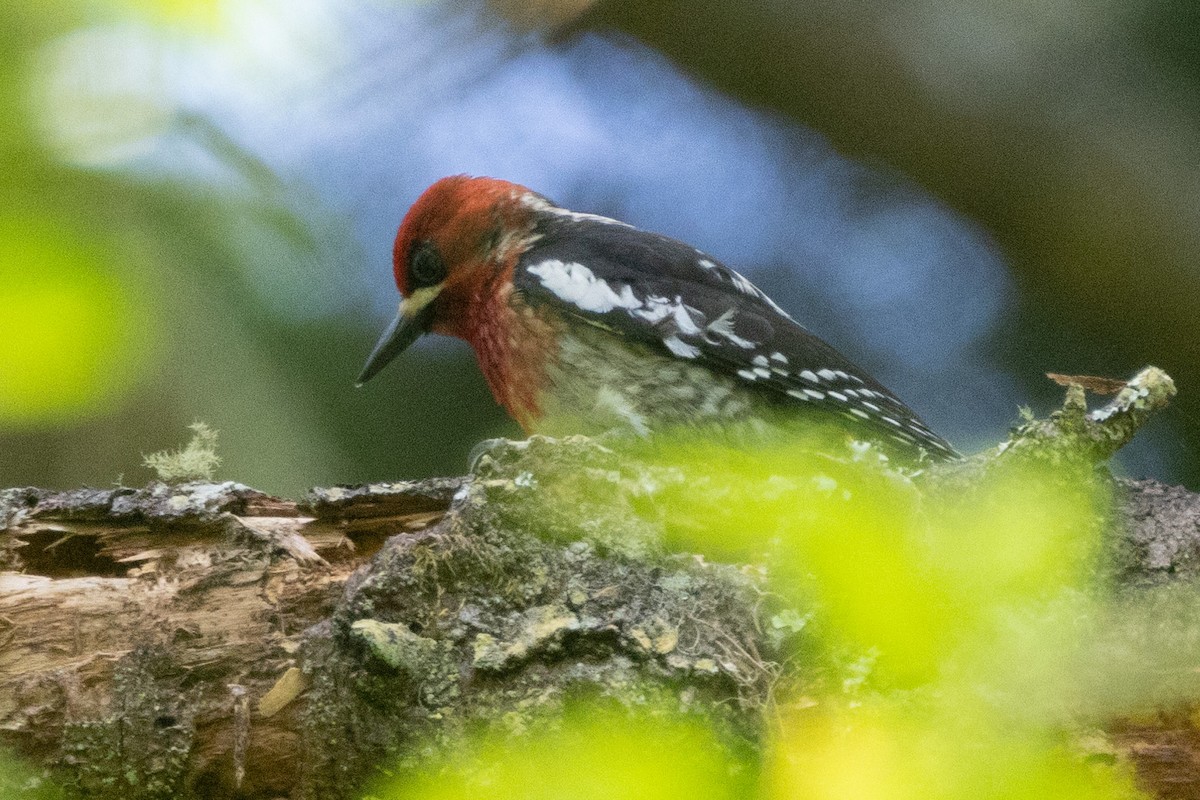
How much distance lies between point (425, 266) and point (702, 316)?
729mm

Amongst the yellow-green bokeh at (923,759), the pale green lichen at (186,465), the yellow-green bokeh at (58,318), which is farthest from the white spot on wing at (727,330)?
the yellow-green bokeh at (58,318)

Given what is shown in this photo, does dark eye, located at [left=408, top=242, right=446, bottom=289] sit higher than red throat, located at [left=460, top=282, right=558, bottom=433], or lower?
higher

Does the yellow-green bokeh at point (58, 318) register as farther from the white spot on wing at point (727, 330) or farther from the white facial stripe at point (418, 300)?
the white facial stripe at point (418, 300)

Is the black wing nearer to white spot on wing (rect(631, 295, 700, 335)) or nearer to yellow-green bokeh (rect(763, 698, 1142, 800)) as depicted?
white spot on wing (rect(631, 295, 700, 335))

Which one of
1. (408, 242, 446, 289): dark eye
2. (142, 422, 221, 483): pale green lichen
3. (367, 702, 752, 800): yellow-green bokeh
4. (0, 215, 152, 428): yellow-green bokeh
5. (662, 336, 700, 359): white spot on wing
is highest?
(408, 242, 446, 289): dark eye

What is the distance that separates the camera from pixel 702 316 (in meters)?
2.25

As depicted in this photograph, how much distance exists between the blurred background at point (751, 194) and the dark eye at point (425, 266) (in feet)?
0.35

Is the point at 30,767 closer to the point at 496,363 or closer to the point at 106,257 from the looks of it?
the point at 106,257

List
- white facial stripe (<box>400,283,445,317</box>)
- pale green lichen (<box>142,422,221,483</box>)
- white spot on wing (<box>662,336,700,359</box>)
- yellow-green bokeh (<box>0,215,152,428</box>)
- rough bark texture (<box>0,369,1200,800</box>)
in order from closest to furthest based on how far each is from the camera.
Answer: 1. yellow-green bokeh (<box>0,215,152,428</box>)
2. rough bark texture (<box>0,369,1200,800</box>)
3. pale green lichen (<box>142,422,221,483</box>)
4. white spot on wing (<box>662,336,700,359</box>)
5. white facial stripe (<box>400,283,445,317</box>)

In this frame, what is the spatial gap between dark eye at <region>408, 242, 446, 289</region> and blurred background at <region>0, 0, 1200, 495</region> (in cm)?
11

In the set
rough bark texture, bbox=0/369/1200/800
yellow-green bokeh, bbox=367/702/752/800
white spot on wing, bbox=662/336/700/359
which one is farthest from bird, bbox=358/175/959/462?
yellow-green bokeh, bbox=367/702/752/800

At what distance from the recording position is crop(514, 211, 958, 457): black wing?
7.14 feet

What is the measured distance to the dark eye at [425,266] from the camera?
8.49ft

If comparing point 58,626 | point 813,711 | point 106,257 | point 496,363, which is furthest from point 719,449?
point 106,257
